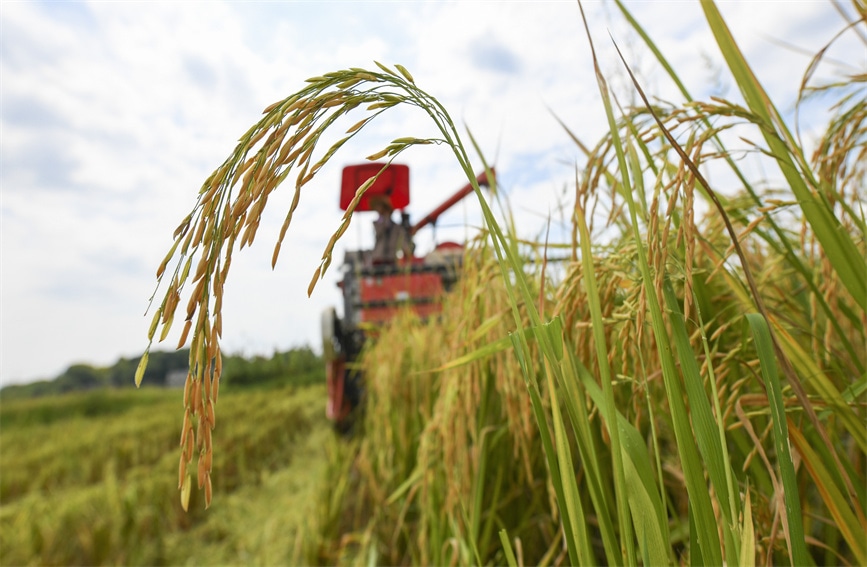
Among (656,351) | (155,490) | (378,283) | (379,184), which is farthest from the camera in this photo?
(379,184)

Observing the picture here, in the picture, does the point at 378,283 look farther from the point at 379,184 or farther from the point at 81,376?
the point at 81,376

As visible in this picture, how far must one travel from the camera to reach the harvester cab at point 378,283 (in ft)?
15.4

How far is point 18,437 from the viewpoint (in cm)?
654

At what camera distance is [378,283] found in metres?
6.02

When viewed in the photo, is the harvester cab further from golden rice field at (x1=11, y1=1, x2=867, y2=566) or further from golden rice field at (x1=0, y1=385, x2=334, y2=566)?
golden rice field at (x1=11, y1=1, x2=867, y2=566)

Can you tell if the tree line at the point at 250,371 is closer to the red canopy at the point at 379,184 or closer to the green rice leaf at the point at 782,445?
the red canopy at the point at 379,184


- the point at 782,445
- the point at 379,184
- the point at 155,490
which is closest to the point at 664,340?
the point at 782,445

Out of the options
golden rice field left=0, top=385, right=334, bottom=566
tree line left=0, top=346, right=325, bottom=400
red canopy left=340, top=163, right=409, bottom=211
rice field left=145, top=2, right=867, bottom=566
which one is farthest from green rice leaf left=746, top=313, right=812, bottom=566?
tree line left=0, top=346, right=325, bottom=400

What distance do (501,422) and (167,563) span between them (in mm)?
2457

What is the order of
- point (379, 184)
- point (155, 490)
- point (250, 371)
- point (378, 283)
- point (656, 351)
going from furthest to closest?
1. point (250, 371)
2. point (379, 184)
3. point (378, 283)
4. point (155, 490)
5. point (656, 351)

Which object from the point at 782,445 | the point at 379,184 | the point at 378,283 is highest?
the point at 379,184

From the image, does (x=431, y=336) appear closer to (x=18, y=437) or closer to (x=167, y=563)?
(x=167, y=563)

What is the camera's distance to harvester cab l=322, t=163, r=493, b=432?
4.71 metres

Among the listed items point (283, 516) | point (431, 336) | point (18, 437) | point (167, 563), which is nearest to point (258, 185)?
point (431, 336)
